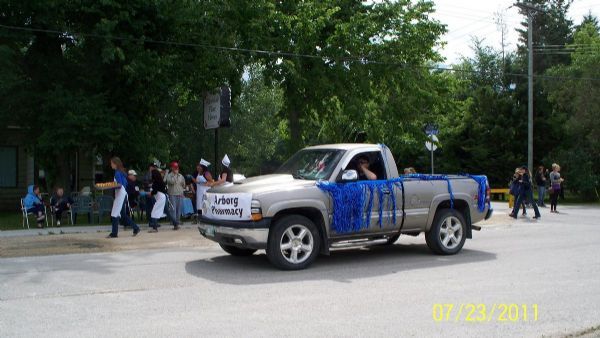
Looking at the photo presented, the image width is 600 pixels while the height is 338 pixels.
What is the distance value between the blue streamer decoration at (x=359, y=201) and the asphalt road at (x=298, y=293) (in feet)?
2.34

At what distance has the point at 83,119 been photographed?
50.5 feet

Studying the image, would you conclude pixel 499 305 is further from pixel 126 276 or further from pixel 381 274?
pixel 126 276

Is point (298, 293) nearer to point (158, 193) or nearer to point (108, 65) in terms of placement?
point (158, 193)

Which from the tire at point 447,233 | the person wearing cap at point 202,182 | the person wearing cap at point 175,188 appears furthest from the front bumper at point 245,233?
the person wearing cap at point 202,182

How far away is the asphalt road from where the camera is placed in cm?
600

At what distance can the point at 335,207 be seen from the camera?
30.6ft

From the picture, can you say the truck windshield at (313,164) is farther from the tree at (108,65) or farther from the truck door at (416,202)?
the tree at (108,65)

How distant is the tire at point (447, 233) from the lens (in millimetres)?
10539

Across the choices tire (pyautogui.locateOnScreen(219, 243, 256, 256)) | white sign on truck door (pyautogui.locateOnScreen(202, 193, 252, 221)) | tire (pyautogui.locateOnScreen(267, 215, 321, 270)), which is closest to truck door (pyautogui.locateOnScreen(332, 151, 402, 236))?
tire (pyautogui.locateOnScreen(267, 215, 321, 270))

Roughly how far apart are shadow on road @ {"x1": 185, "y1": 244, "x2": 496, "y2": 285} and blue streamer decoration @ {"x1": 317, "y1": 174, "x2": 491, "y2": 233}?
0.66 metres

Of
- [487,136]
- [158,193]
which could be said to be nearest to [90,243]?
[158,193]

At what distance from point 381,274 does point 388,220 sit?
4.13ft

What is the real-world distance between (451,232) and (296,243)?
3241mm

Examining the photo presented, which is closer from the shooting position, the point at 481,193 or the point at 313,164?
the point at 313,164
